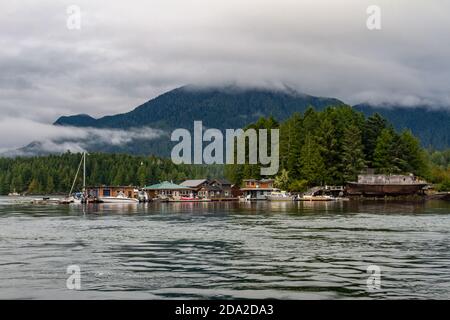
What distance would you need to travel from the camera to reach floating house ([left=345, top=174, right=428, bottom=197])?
161625 millimetres

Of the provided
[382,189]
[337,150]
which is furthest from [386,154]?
[337,150]

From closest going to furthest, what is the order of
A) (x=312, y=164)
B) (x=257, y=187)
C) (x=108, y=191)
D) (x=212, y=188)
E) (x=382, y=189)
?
(x=382, y=189)
(x=312, y=164)
(x=257, y=187)
(x=108, y=191)
(x=212, y=188)

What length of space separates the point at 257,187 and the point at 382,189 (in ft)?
110

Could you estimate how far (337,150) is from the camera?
170 meters

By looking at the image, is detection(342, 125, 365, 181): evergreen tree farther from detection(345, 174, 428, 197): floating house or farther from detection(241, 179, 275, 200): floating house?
detection(241, 179, 275, 200): floating house

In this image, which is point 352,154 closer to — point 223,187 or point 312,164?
point 312,164

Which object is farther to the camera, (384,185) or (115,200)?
(384,185)

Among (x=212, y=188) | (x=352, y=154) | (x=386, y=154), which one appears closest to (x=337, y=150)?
(x=352, y=154)

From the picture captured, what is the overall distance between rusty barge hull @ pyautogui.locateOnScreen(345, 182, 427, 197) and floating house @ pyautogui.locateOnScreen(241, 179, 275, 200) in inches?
846

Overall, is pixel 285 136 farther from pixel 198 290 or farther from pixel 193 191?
pixel 198 290

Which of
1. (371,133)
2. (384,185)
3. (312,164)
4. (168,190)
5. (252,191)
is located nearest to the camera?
(384,185)

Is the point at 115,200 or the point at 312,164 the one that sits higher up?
the point at 312,164

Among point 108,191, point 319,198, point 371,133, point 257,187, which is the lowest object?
point 319,198
